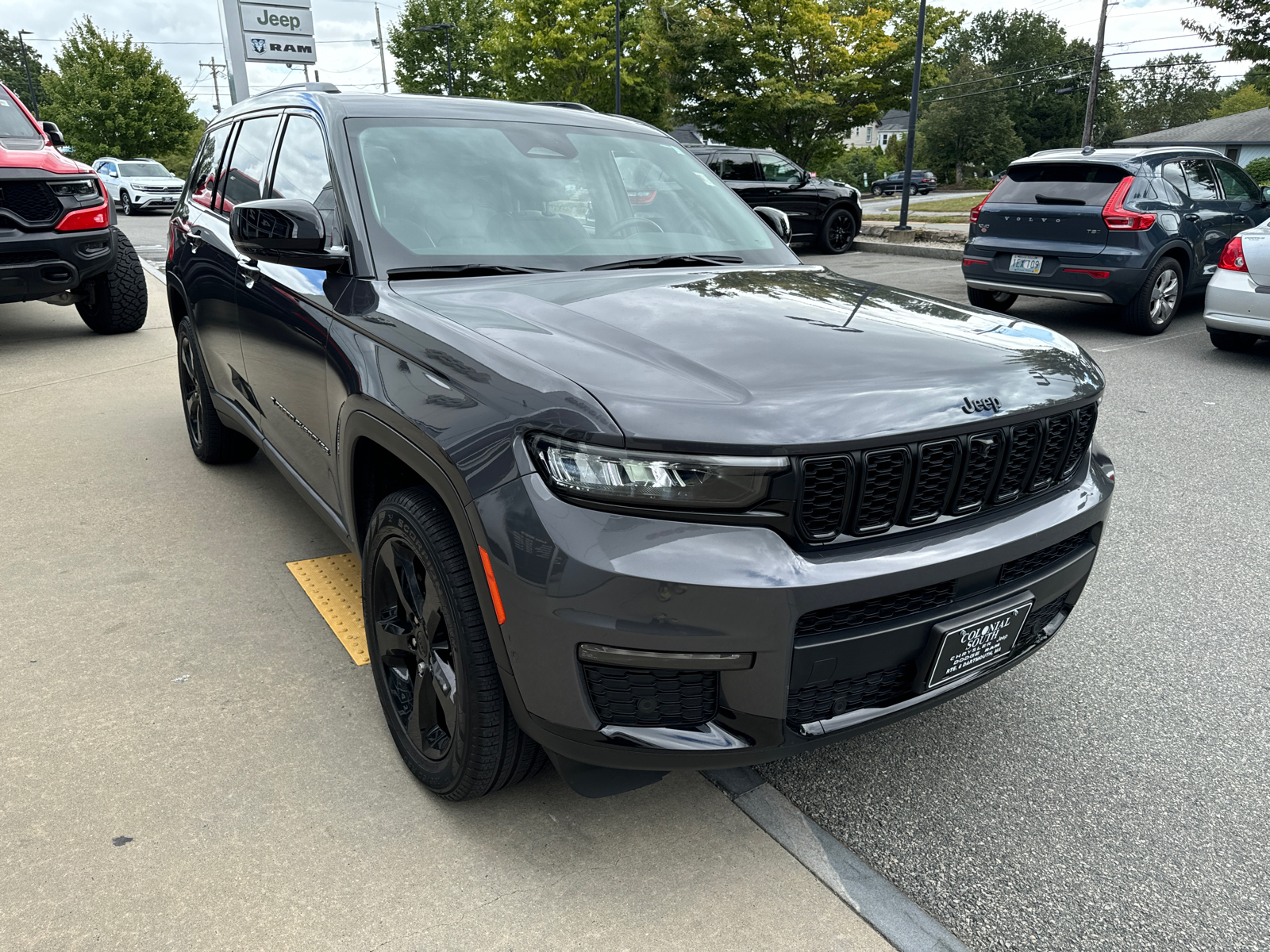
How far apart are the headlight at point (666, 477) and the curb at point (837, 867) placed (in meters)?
0.73

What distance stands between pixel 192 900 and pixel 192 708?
0.81 metres

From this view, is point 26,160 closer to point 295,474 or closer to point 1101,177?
point 295,474

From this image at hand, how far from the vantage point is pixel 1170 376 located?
6875 millimetres

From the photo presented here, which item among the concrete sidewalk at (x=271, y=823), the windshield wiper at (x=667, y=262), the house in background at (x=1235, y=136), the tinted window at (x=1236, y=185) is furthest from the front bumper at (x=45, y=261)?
the house in background at (x=1235, y=136)

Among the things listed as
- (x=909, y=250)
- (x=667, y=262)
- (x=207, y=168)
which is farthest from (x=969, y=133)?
(x=667, y=262)

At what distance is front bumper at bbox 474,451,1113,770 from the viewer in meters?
1.68

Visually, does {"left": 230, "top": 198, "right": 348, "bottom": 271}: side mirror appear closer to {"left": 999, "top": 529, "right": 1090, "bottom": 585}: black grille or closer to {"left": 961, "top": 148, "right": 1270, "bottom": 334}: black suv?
{"left": 999, "top": 529, "right": 1090, "bottom": 585}: black grille

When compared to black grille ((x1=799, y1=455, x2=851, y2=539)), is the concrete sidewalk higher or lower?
lower

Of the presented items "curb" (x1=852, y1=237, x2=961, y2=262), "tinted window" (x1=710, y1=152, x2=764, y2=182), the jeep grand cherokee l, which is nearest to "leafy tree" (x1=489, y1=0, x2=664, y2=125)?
"curb" (x1=852, y1=237, x2=961, y2=262)

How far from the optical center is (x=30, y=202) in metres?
6.98

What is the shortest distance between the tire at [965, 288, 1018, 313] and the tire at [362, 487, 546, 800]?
26.2ft

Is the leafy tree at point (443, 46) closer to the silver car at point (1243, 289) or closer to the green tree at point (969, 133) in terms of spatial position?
the green tree at point (969, 133)

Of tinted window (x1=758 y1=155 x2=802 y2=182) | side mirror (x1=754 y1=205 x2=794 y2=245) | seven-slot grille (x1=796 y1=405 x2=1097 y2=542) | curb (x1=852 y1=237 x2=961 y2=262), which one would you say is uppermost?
tinted window (x1=758 y1=155 x2=802 y2=182)

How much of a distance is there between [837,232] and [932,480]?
14787mm
